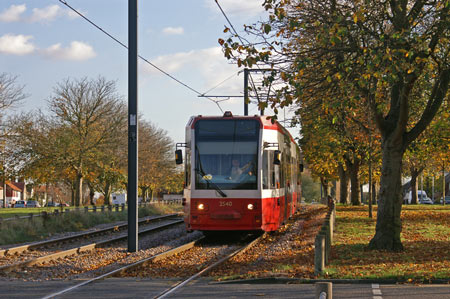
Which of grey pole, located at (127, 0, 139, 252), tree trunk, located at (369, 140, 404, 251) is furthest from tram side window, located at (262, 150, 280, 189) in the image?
grey pole, located at (127, 0, 139, 252)

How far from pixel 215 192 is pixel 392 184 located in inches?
190

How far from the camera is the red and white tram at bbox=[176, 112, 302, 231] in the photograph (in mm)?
18344

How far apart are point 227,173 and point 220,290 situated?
27.3 feet

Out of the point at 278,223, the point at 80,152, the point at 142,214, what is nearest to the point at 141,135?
the point at 80,152

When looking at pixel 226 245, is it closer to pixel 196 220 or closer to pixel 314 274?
pixel 196 220

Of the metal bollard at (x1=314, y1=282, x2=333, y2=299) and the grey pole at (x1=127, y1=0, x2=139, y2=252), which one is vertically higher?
the grey pole at (x1=127, y1=0, x2=139, y2=252)

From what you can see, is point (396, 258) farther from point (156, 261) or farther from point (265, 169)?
point (265, 169)

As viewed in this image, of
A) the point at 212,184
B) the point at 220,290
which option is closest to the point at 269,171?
the point at 212,184

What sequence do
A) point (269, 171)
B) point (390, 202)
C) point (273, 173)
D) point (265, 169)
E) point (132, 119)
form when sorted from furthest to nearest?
point (273, 173)
point (269, 171)
point (265, 169)
point (132, 119)
point (390, 202)

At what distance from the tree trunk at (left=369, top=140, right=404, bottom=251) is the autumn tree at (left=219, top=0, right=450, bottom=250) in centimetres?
2

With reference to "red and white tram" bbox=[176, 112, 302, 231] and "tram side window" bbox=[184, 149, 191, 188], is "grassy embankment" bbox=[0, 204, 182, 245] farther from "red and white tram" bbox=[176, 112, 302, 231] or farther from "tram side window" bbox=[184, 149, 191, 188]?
"red and white tram" bbox=[176, 112, 302, 231]

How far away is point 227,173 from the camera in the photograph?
60.6 feet

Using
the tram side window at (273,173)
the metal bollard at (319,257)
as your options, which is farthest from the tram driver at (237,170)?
the metal bollard at (319,257)

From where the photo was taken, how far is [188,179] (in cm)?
1872
